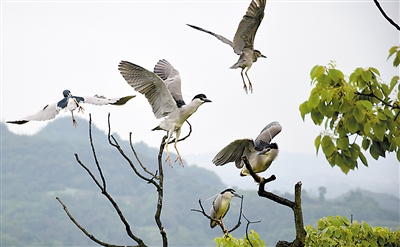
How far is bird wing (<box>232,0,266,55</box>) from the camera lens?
4.71 meters

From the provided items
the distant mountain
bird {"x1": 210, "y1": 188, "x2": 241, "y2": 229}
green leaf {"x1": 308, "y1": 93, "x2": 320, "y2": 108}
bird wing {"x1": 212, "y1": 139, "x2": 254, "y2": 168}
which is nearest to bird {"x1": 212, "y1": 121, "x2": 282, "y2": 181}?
bird wing {"x1": 212, "y1": 139, "x2": 254, "y2": 168}

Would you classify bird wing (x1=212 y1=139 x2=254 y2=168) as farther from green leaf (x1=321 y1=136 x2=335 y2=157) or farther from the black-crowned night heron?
green leaf (x1=321 y1=136 x2=335 y2=157)

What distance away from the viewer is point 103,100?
128 inches

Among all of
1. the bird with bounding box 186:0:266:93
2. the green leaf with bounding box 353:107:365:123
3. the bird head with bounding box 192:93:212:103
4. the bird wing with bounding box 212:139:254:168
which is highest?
the bird with bounding box 186:0:266:93

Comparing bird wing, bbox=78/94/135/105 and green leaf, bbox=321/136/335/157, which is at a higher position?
green leaf, bbox=321/136/335/157

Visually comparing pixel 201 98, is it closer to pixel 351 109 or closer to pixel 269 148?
pixel 269 148

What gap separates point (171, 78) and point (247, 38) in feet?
4.01

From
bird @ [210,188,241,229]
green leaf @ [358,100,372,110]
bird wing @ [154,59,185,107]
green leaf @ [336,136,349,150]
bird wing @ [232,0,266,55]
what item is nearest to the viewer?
green leaf @ [358,100,372,110]

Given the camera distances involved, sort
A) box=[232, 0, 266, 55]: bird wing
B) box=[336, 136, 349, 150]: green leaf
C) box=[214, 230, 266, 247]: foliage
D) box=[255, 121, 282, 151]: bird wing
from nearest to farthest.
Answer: box=[336, 136, 349, 150]: green leaf → box=[214, 230, 266, 247]: foliage → box=[255, 121, 282, 151]: bird wing → box=[232, 0, 266, 55]: bird wing

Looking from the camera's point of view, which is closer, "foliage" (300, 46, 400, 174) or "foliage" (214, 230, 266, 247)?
"foliage" (300, 46, 400, 174)

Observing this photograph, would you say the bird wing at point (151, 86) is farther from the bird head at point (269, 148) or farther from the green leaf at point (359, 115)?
the green leaf at point (359, 115)

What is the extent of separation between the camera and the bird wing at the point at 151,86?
3.33m

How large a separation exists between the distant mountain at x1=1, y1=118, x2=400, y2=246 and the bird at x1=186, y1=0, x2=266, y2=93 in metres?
25.0

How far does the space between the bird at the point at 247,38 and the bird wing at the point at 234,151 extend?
4.91 ft
